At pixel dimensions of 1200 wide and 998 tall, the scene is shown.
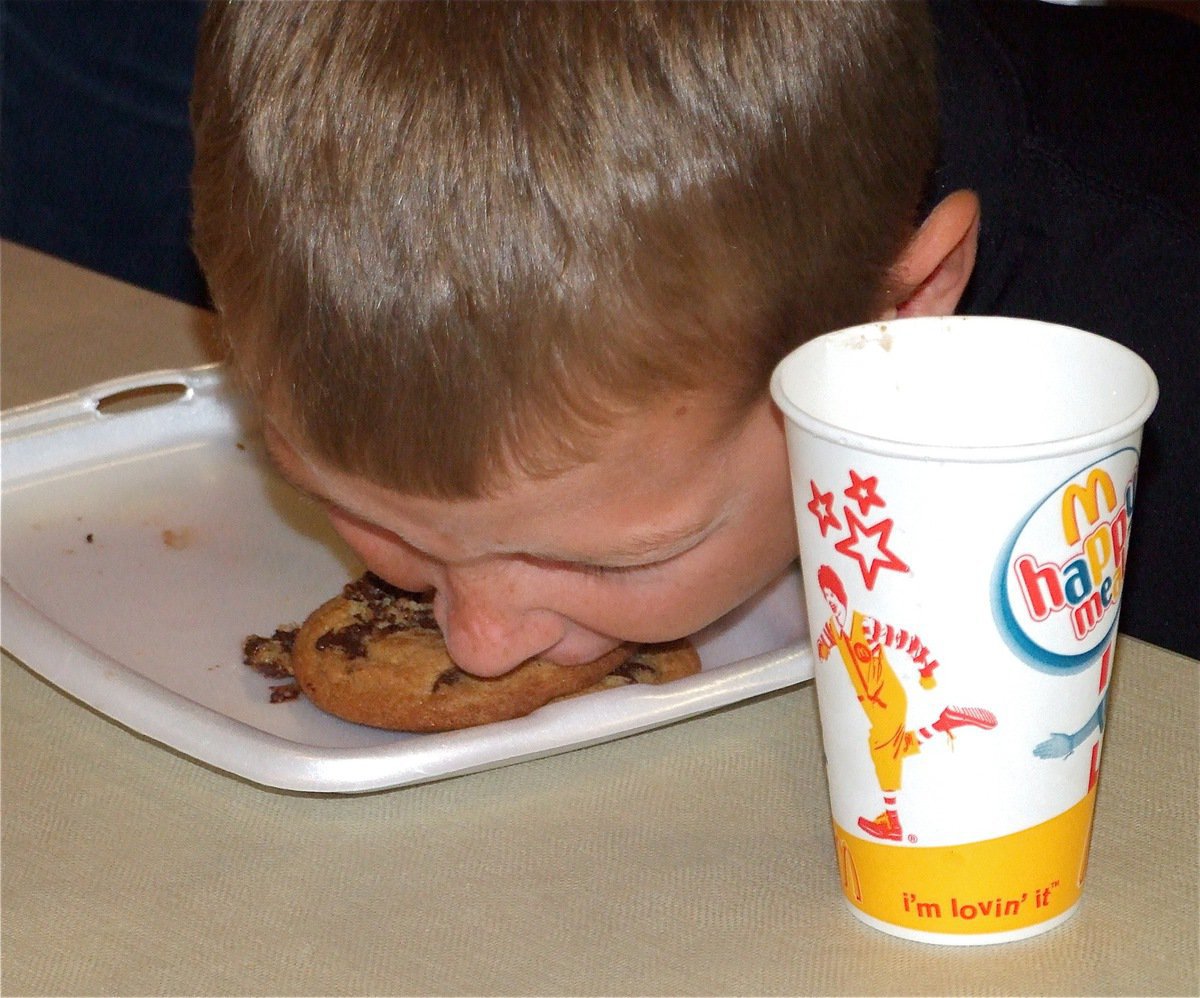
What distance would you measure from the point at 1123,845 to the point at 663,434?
0.31m

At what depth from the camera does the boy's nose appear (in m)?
0.85

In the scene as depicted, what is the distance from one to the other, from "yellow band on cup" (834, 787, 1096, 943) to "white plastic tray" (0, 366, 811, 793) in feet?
0.60

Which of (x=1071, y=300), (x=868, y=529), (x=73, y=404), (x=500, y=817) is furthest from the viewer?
(x=73, y=404)

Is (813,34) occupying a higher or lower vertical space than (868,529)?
higher

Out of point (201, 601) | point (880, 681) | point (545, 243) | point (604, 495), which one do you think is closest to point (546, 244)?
point (545, 243)

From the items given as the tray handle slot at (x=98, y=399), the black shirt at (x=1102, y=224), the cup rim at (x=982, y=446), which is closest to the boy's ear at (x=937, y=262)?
the black shirt at (x=1102, y=224)

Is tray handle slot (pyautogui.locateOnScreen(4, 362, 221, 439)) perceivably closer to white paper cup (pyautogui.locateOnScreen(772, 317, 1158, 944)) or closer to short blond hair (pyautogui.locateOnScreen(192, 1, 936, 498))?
short blond hair (pyautogui.locateOnScreen(192, 1, 936, 498))

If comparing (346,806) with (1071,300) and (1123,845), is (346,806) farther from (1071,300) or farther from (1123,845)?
(1071,300)

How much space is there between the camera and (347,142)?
70cm

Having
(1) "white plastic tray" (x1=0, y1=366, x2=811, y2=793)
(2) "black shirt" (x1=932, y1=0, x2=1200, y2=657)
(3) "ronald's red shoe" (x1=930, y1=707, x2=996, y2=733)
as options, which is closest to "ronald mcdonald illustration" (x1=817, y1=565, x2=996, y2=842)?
(3) "ronald's red shoe" (x1=930, y1=707, x2=996, y2=733)

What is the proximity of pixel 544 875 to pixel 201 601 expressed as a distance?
0.40 meters

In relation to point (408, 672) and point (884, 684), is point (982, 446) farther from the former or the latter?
point (408, 672)

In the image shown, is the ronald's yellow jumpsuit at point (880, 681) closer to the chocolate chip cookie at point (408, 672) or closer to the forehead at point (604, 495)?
the forehead at point (604, 495)

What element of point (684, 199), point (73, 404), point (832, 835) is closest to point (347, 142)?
point (684, 199)
